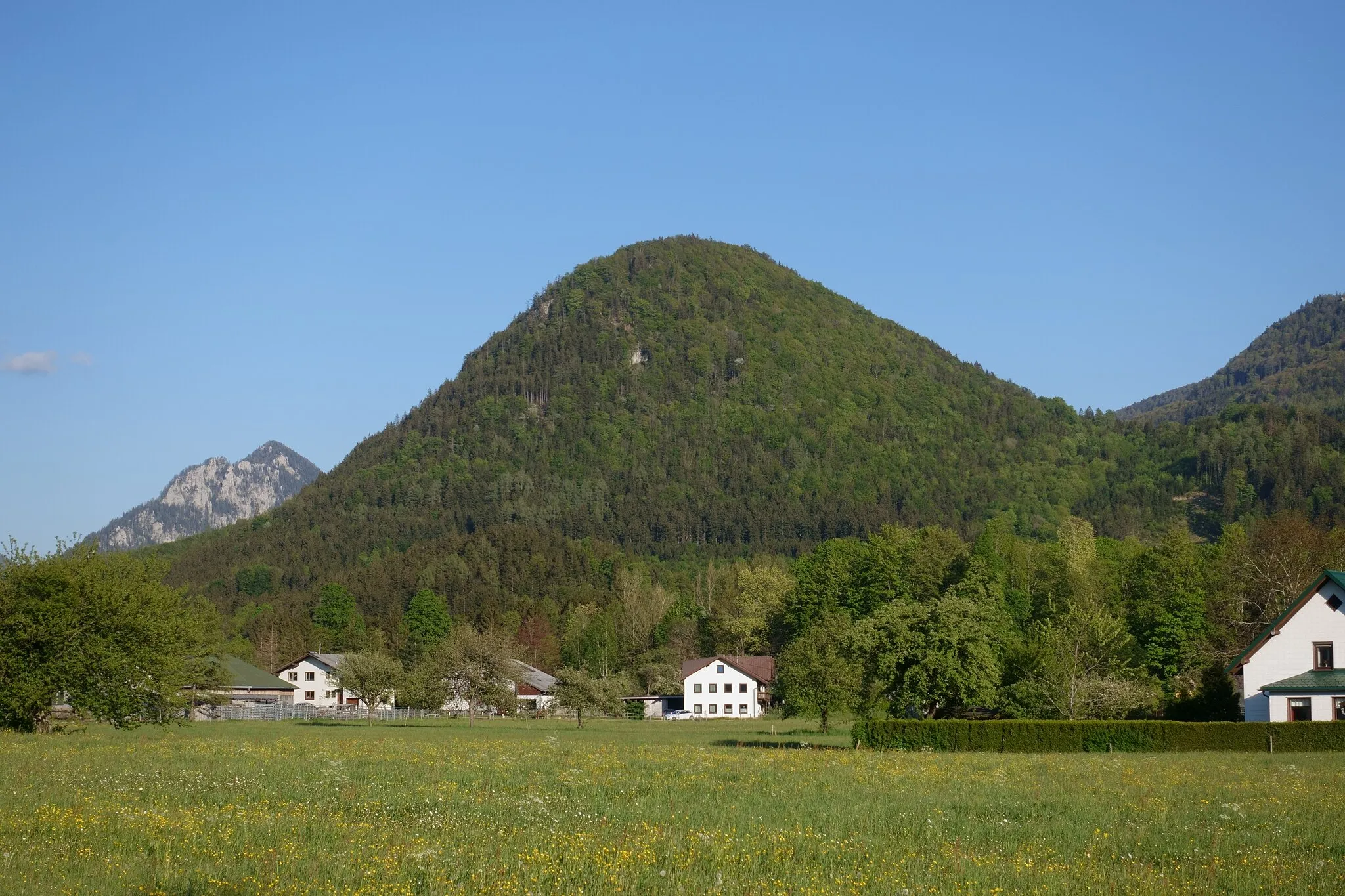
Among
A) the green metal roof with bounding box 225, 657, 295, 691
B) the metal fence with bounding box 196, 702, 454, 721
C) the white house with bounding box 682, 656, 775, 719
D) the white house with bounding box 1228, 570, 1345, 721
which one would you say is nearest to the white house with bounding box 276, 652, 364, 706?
the green metal roof with bounding box 225, 657, 295, 691

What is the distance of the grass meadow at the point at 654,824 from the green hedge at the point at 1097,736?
→ 24.4ft

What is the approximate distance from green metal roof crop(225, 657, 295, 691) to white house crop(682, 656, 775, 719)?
39085 mm

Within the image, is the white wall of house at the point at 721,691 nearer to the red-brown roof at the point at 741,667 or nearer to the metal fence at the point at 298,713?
the red-brown roof at the point at 741,667

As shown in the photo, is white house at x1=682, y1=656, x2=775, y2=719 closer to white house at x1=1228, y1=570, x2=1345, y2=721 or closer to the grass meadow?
white house at x1=1228, y1=570, x2=1345, y2=721

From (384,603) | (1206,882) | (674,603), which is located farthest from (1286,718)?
(384,603)

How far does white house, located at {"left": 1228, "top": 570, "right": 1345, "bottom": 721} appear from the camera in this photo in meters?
57.5

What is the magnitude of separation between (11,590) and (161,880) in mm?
41271

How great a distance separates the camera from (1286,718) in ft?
185

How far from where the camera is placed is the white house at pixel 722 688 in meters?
120

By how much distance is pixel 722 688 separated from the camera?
121562 mm

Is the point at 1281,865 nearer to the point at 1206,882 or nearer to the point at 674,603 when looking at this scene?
the point at 1206,882

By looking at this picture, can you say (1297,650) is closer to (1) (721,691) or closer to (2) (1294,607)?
(2) (1294,607)

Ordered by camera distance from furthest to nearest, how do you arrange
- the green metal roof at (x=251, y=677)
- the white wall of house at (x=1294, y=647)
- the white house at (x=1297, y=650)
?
1. the green metal roof at (x=251, y=677)
2. the white wall of house at (x=1294, y=647)
3. the white house at (x=1297, y=650)

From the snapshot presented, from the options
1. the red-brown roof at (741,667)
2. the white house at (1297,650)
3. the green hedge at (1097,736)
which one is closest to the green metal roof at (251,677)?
the red-brown roof at (741,667)
